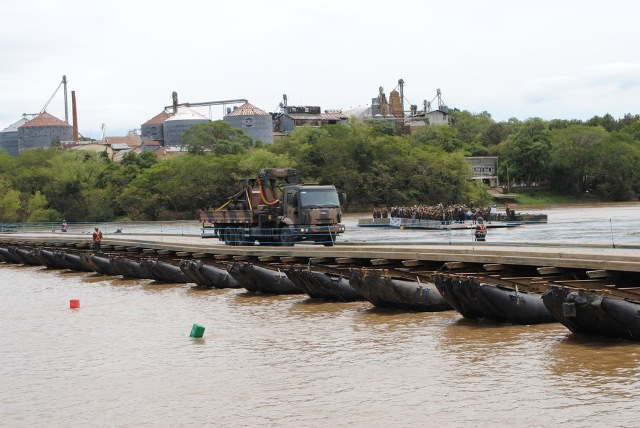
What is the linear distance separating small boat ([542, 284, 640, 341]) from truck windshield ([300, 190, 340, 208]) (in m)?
21.0

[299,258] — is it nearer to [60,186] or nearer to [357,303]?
[357,303]

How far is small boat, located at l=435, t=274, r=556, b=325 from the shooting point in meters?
25.8

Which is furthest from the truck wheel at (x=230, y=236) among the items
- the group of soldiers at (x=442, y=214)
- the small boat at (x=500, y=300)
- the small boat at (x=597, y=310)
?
the small boat at (x=597, y=310)

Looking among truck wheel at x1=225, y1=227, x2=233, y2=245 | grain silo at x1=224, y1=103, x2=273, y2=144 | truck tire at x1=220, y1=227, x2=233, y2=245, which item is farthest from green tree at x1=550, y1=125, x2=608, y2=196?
truck wheel at x1=225, y1=227, x2=233, y2=245

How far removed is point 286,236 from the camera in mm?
43844

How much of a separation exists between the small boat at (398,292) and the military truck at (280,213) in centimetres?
1150

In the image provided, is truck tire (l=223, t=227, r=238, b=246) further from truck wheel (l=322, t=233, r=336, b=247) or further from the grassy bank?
the grassy bank

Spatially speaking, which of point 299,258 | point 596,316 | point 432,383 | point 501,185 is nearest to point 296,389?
point 432,383

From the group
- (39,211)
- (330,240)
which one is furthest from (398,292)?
(39,211)

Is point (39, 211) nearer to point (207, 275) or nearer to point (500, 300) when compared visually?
point (207, 275)

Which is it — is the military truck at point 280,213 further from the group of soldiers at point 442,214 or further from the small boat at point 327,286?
the group of soldiers at point 442,214

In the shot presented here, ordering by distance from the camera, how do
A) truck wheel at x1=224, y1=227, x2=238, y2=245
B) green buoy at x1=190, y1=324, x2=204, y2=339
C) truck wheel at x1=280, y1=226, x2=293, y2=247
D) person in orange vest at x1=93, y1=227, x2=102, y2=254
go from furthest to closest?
person in orange vest at x1=93, y1=227, x2=102, y2=254, truck wheel at x1=224, y1=227, x2=238, y2=245, truck wheel at x1=280, y1=226, x2=293, y2=247, green buoy at x1=190, y1=324, x2=204, y2=339

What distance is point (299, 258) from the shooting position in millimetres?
39406

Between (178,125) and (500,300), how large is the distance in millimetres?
165263
